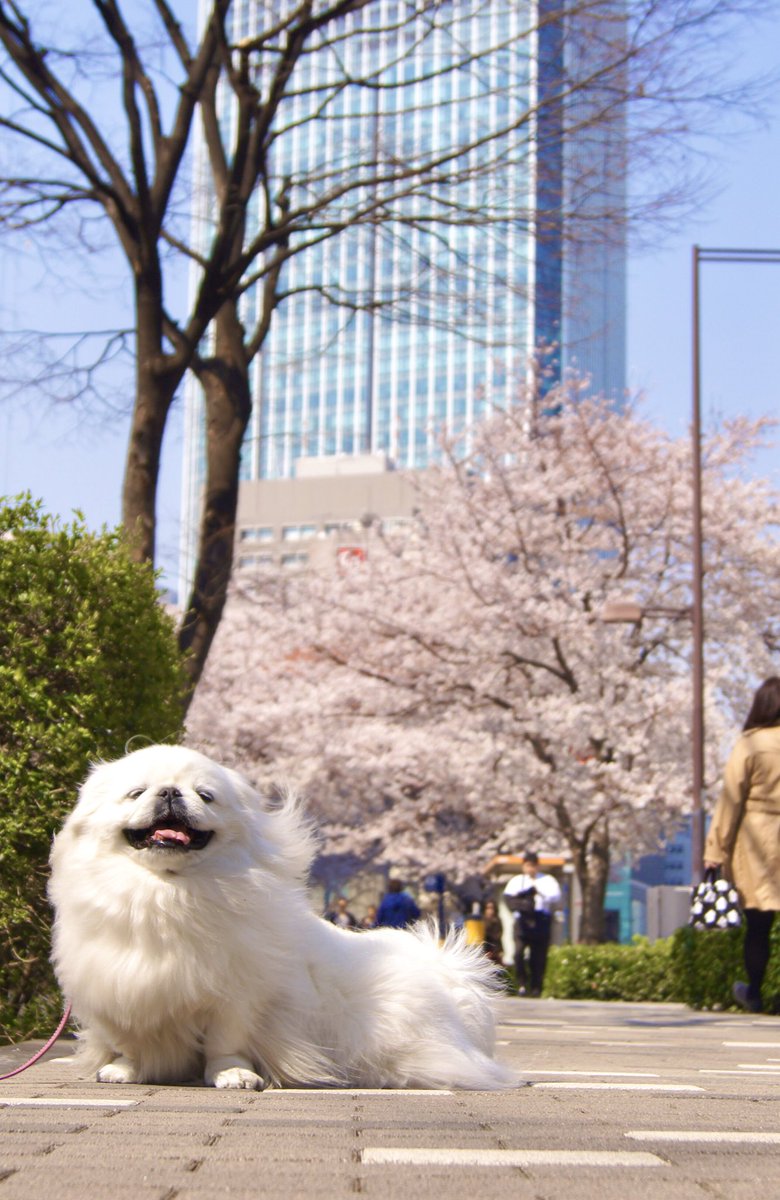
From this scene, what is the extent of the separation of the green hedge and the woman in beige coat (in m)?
2.75

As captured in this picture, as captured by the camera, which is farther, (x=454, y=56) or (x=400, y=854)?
(x=400, y=854)

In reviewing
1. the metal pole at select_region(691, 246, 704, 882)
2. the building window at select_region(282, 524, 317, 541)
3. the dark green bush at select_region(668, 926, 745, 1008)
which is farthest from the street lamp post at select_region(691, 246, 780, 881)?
the building window at select_region(282, 524, 317, 541)

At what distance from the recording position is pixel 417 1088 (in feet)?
15.4

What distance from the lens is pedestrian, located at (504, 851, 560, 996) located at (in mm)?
18609

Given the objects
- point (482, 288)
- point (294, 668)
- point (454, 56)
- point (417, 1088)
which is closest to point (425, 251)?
point (482, 288)

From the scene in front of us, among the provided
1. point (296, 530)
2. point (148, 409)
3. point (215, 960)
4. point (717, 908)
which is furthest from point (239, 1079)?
point (296, 530)

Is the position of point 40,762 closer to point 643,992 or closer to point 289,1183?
point 289,1183

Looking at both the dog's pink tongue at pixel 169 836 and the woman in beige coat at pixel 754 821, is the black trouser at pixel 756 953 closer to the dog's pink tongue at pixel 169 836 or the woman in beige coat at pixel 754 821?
the woman in beige coat at pixel 754 821

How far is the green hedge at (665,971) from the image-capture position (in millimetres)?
13031

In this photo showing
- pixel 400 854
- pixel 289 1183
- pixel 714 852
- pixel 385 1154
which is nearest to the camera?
pixel 289 1183

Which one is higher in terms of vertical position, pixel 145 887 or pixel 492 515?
pixel 492 515

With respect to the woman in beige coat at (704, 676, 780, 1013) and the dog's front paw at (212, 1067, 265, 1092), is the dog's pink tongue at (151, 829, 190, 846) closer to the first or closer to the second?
the dog's front paw at (212, 1067, 265, 1092)

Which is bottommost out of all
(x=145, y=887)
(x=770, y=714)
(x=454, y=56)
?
(x=145, y=887)

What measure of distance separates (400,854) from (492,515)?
752 centimetres
